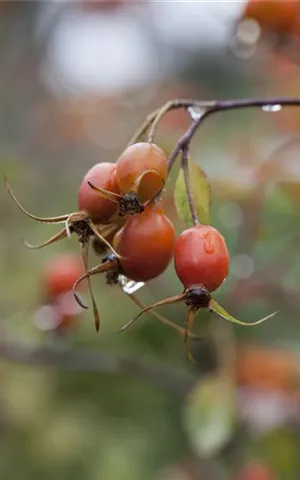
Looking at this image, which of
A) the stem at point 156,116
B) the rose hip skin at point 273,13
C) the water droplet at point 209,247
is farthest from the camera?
the rose hip skin at point 273,13

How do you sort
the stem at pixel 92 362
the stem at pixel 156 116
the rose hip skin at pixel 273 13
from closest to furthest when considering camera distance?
the stem at pixel 156 116 < the rose hip skin at pixel 273 13 < the stem at pixel 92 362

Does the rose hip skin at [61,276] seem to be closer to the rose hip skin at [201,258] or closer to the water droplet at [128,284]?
the water droplet at [128,284]

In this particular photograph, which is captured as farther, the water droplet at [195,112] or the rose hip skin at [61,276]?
the rose hip skin at [61,276]

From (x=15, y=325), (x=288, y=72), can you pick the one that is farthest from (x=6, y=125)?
(x=15, y=325)

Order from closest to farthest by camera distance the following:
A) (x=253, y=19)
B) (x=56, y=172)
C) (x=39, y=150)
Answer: (x=253, y=19) → (x=56, y=172) → (x=39, y=150)

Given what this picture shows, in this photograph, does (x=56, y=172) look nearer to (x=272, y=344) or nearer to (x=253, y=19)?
(x=272, y=344)

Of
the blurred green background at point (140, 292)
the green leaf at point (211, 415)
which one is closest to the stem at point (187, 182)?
the blurred green background at point (140, 292)

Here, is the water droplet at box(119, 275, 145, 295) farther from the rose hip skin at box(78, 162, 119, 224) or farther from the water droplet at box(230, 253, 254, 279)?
the water droplet at box(230, 253, 254, 279)
